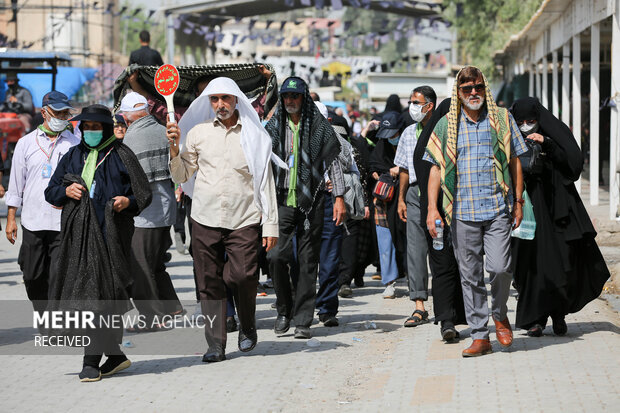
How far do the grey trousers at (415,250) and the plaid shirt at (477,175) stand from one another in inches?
80.0

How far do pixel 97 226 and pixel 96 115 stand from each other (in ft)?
2.34

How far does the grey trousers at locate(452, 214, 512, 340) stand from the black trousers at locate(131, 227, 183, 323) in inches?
113

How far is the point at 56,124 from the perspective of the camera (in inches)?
347

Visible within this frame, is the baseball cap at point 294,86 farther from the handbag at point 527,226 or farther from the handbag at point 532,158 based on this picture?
the handbag at point 527,226

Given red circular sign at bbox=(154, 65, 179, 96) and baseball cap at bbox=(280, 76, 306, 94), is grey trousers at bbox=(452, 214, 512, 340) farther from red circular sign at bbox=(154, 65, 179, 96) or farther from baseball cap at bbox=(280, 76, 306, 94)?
red circular sign at bbox=(154, 65, 179, 96)

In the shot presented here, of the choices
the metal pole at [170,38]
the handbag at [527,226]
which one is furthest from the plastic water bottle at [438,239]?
the metal pole at [170,38]

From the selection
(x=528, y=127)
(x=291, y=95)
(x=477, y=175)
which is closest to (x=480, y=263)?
(x=477, y=175)

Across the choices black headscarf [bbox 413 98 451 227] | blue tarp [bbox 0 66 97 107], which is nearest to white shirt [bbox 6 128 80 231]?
black headscarf [bbox 413 98 451 227]

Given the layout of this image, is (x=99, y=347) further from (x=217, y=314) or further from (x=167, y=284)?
(x=167, y=284)

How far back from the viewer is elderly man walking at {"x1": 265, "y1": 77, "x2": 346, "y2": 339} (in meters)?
8.59

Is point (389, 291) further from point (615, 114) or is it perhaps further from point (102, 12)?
point (102, 12)

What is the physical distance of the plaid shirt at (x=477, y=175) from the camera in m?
7.30

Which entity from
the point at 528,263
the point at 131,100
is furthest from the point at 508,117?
the point at 131,100

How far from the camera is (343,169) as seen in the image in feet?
29.5
